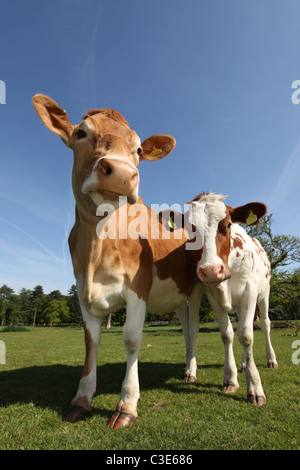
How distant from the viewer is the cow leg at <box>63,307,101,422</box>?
348 centimetres

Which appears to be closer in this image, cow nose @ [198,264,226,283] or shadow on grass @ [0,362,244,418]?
cow nose @ [198,264,226,283]

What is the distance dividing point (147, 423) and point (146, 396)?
1.22m

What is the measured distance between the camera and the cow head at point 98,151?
275 centimetres

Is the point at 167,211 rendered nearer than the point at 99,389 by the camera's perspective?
No

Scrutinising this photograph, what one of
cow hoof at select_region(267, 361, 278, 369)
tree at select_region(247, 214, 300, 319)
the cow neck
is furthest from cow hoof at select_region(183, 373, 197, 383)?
tree at select_region(247, 214, 300, 319)

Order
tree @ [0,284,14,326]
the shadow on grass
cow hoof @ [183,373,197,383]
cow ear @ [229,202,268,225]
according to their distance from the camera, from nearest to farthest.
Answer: the shadow on grass → cow ear @ [229,202,268,225] → cow hoof @ [183,373,197,383] → tree @ [0,284,14,326]

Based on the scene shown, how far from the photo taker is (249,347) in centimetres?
432

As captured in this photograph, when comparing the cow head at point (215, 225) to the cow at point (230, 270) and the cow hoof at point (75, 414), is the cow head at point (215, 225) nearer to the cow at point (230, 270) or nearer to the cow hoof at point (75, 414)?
the cow at point (230, 270)

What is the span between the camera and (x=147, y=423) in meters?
3.15

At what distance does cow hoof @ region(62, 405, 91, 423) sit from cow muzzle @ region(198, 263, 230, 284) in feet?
7.39

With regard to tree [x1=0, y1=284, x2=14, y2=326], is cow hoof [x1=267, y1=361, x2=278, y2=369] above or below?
below

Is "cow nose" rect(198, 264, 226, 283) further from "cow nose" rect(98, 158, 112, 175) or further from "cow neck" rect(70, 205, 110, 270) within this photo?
"cow nose" rect(98, 158, 112, 175)
